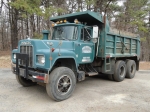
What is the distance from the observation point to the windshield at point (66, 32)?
4954 millimetres

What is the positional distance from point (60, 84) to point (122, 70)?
386 centimetres

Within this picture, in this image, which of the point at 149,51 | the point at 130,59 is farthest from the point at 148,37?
the point at 130,59

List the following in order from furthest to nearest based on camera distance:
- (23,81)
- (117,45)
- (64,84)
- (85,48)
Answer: (117,45)
(23,81)
(85,48)
(64,84)

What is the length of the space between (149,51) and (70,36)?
22.6 meters

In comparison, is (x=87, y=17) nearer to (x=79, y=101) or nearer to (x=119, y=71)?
(x=119, y=71)

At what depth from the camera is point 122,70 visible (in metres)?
6.87

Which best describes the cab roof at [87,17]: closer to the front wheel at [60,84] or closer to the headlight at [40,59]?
the front wheel at [60,84]

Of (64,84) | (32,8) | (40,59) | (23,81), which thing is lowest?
(23,81)

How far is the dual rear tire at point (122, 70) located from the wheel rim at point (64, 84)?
2.86 meters

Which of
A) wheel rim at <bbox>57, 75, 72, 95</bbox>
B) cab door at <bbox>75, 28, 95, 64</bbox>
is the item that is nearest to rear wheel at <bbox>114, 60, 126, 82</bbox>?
cab door at <bbox>75, 28, 95, 64</bbox>

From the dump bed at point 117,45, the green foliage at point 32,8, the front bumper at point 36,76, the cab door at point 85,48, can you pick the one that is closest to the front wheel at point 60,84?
the front bumper at point 36,76

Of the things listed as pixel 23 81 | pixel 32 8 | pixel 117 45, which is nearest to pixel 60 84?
pixel 23 81

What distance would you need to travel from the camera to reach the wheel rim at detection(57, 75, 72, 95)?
A: 4.12 metres

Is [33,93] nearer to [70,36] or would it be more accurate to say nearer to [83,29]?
[70,36]
